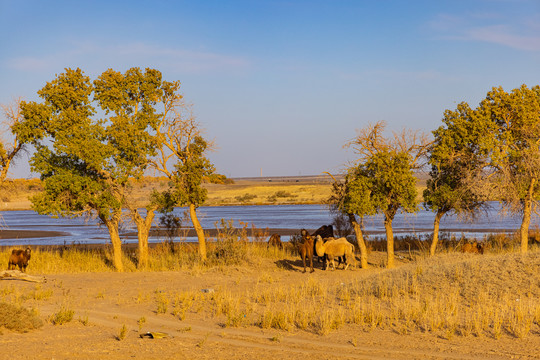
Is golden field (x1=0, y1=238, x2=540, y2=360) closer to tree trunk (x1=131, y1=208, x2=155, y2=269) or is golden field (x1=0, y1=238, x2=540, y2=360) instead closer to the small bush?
the small bush

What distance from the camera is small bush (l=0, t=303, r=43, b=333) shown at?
10688 millimetres

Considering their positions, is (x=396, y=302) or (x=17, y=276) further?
(x=17, y=276)

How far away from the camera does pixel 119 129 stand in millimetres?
21000

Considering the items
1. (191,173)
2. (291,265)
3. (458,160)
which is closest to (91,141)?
(191,173)

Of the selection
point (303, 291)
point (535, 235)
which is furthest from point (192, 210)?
point (535, 235)

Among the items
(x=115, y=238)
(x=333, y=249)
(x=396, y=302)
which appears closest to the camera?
(x=396, y=302)

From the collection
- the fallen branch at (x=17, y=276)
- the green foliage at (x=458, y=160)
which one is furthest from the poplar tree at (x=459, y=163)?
the fallen branch at (x=17, y=276)

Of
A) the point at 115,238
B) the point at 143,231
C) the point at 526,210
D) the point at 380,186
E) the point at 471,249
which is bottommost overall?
the point at 471,249

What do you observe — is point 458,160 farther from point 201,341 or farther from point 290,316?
point 201,341

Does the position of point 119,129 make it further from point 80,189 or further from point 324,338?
point 324,338

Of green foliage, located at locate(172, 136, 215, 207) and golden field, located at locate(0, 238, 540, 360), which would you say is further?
green foliage, located at locate(172, 136, 215, 207)

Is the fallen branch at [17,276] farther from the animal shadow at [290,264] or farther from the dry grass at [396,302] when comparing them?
the animal shadow at [290,264]

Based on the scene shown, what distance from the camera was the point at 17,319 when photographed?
10.8 m

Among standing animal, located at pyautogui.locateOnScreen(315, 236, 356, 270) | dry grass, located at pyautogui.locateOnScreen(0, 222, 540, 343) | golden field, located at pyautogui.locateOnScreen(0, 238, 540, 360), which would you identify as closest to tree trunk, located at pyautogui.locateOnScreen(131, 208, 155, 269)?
golden field, located at pyautogui.locateOnScreen(0, 238, 540, 360)
